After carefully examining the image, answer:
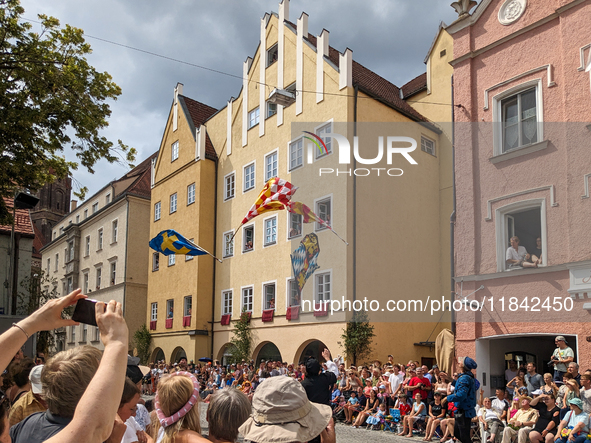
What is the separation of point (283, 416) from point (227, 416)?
402 millimetres

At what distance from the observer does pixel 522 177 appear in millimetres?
17109

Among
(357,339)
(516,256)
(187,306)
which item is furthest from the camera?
(187,306)

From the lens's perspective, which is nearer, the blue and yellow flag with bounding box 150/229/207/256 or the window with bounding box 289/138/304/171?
the blue and yellow flag with bounding box 150/229/207/256

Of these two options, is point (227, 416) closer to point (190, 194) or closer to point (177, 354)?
point (190, 194)

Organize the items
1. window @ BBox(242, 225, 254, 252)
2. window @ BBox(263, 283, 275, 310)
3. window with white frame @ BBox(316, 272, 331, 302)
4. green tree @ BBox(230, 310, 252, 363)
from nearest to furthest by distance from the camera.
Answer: window with white frame @ BBox(316, 272, 331, 302)
window @ BBox(263, 283, 275, 310)
green tree @ BBox(230, 310, 252, 363)
window @ BBox(242, 225, 254, 252)

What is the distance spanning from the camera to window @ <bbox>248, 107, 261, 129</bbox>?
102 ft

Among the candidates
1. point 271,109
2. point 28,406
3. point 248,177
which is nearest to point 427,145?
point 271,109

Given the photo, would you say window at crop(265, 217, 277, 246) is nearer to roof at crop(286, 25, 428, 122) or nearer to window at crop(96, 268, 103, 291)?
roof at crop(286, 25, 428, 122)

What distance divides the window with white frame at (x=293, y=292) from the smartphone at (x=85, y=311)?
24.0 metres

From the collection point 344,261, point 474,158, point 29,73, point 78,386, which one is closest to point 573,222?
point 474,158

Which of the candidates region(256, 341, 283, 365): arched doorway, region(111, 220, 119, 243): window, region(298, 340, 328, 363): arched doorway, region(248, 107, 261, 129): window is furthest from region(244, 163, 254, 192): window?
region(111, 220, 119, 243): window

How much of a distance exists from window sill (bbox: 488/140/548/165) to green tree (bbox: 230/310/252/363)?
1500cm

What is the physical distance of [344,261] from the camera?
24.0 meters

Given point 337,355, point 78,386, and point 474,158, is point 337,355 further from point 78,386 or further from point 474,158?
point 78,386
